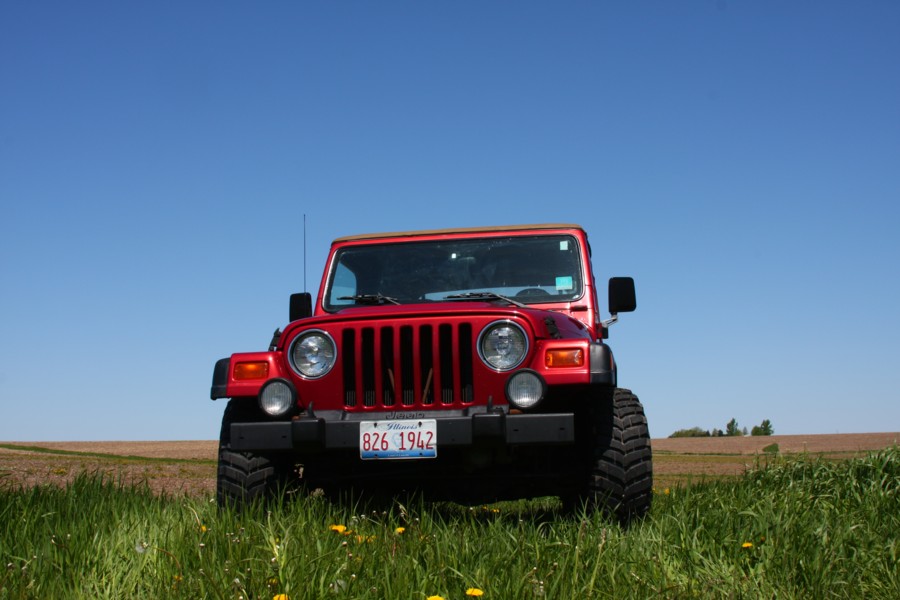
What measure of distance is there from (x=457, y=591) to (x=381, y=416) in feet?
6.14

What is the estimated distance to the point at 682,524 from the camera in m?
4.33

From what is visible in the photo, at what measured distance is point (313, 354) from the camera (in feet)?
16.7

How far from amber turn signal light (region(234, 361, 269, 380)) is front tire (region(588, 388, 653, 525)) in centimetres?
185

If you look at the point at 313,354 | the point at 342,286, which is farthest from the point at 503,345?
the point at 342,286

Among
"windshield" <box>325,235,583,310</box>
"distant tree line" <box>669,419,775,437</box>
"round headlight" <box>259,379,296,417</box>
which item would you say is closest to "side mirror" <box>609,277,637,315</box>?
"windshield" <box>325,235,583,310</box>

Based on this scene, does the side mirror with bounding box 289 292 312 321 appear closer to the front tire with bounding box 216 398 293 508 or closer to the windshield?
the windshield

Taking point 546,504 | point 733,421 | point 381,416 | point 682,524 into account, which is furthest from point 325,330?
point 733,421

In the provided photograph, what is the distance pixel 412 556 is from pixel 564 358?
1729mm

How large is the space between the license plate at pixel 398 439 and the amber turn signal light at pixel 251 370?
0.73 metres

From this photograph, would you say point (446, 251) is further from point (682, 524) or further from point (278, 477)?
point (682, 524)

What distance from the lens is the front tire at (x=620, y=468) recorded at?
4895 mm

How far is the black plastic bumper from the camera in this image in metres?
4.65

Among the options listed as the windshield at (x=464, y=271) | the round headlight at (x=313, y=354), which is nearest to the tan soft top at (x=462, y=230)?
the windshield at (x=464, y=271)

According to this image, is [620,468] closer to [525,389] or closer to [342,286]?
[525,389]
